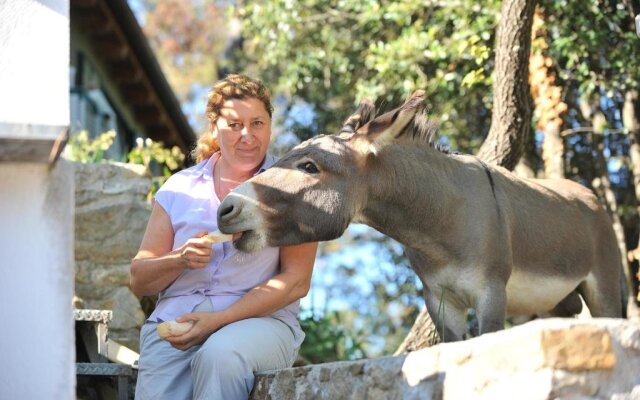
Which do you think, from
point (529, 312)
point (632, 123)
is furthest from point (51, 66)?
point (632, 123)

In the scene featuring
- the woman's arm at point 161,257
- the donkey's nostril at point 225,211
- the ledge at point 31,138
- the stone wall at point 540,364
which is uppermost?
the ledge at point 31,138

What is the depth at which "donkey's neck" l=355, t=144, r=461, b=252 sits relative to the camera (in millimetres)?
5582

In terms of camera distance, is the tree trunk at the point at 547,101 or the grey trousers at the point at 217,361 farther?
the tree trunk at the point at 547,101

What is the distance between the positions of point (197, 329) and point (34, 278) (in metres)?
1.43

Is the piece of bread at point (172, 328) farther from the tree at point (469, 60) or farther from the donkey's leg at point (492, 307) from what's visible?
the tree at point (469, 60)

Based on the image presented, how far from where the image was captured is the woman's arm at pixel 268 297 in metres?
4.88

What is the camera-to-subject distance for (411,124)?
5.68 metres

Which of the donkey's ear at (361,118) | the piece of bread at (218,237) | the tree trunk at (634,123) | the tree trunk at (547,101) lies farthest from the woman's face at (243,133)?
the tree trunk at (634,123)

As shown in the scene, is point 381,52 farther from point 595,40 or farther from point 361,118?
point 361,118

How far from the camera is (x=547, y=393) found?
3488mm

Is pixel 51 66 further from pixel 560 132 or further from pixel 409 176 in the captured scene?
pixel 560 132

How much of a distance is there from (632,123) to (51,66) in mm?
7895

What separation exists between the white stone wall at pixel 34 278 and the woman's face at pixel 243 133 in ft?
6.45

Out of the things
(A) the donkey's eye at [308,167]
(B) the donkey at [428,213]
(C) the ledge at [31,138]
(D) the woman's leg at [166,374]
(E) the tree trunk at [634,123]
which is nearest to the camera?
(C) the ledge at [31,138]
